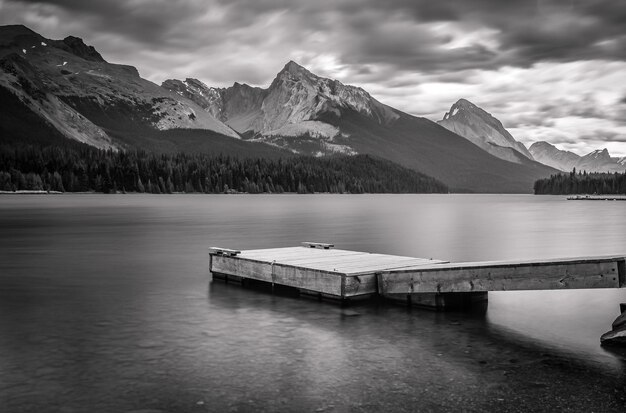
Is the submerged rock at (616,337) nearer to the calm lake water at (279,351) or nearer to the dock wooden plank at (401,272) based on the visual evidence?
the calm lake water at (279,351)

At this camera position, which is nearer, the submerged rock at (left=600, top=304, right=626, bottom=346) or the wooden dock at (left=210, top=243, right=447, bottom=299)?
the submerged rock at (left=600, top=304, right=626, bottom=346)

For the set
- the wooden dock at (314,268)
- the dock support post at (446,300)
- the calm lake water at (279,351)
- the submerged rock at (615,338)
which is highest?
the wooden dock at (314,268)

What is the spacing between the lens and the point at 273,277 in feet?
84.5

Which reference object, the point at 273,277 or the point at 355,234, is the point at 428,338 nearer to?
the point at 273,277

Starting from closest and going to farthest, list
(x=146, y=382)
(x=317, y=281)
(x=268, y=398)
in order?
(x=268, y=398) → (x=146, y=382) → (x=317, y=281)

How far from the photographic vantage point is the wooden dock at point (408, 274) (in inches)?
693

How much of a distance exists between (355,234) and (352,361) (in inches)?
1883

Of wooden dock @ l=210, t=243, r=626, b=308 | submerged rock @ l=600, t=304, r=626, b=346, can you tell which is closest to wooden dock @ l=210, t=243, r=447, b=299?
wooden dock @ l=210, t=243, r=626, b=308

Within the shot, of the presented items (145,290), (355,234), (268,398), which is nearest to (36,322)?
(145,290)

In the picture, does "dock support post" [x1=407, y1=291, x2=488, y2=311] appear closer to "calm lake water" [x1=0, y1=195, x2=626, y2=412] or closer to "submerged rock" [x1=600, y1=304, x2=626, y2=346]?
"calm lake water" [x1=0, y1=195, x2=626, y2=412]

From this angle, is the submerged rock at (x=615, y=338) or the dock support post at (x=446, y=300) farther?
Result: the dock support post at (x=446, y=300)

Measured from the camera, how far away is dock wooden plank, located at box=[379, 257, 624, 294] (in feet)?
56.5

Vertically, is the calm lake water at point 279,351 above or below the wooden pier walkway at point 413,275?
below

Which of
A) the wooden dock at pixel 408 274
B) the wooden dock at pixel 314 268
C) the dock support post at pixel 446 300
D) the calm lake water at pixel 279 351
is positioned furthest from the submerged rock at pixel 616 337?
the wooden dock at pixel 314 268
